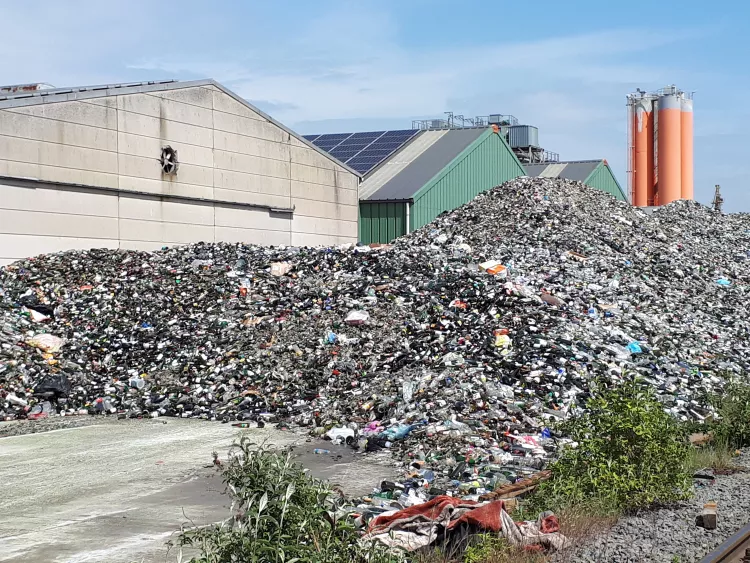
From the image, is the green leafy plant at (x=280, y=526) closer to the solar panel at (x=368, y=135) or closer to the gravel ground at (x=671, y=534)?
the gravel ground at (x=671, y=534)

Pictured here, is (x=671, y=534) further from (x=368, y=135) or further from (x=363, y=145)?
(x=368, y=135)

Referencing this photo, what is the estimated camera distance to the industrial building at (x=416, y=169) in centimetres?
2500

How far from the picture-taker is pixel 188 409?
1130 centimetres

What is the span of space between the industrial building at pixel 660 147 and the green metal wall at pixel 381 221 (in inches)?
1211

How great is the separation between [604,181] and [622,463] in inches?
1432

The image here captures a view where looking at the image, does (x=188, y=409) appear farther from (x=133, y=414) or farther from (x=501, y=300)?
(x=501, y=300)

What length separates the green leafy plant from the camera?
12.9 ft

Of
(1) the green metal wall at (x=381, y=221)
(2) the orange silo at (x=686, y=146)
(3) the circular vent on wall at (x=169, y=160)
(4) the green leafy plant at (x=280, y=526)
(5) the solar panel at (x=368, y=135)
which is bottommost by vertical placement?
(4) the green leafy plant at (x=280, y=526)

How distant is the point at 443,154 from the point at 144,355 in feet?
A: 55.1

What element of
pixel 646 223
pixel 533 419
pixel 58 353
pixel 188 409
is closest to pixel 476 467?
pixel 533 419

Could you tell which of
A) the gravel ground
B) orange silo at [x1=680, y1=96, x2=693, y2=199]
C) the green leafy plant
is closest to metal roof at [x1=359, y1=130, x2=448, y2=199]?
the gravel ground

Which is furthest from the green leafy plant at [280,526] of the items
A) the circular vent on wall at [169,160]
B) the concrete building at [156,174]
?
the circular vent on wall at [169,160]

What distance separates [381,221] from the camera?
25000mm

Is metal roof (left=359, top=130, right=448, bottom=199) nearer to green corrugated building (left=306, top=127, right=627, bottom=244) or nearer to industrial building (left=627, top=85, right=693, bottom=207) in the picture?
green corrugated building (left=306, top=127, right=627, bottom=244)
